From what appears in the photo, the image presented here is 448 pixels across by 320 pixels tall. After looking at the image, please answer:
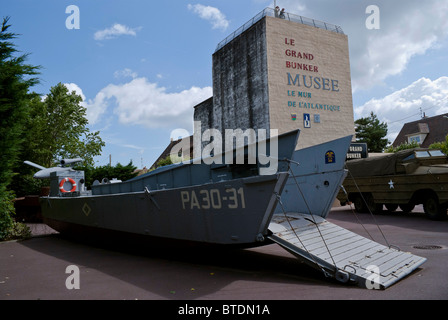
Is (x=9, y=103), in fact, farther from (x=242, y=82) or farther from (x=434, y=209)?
(x=242, y=82)

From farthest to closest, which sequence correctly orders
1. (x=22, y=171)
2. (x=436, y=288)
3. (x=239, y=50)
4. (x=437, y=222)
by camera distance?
(x=239, y=50) < (x=22, y=171) < (x=437, y=222) < (x=436, y=288)

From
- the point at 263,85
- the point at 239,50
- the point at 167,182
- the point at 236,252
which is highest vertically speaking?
the point at 239,50

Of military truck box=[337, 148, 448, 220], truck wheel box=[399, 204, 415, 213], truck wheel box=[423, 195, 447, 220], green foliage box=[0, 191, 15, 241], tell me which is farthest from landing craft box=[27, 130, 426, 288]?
truck wheel box=[399, 204, 415, 213]

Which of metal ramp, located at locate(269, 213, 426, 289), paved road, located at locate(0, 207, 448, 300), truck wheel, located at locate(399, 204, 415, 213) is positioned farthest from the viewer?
truck wheel, located at locate(399, 204, 415, 213)

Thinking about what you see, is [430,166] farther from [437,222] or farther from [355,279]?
[355,279]

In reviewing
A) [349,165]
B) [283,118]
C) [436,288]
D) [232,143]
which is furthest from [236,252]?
[232,143]

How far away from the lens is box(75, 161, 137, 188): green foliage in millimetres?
17891

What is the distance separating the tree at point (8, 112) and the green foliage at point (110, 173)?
7901mm

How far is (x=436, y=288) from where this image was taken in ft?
14.0

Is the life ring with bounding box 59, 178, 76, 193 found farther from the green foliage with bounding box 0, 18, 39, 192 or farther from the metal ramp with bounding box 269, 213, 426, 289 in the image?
the metal ramp with bounding box 269, 213, 426, 289

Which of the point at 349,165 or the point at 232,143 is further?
the point at 232,143

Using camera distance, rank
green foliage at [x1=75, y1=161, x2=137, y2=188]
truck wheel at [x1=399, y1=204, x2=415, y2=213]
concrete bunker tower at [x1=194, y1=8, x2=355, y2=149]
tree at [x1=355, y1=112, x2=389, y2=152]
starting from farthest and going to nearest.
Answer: tree at [x1=355, y1=112, x2=389, y2=152] < concrete bunker tower at [x1=194, y1=8, x2=355, y2=149] < green foliage at [x1=75, y1=161, x2=137, y2=188] < truck wheel at [x1=399, y1=204, x2=415, y2=213]

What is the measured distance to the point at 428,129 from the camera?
43.5m

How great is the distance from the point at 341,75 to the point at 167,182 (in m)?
20.4
